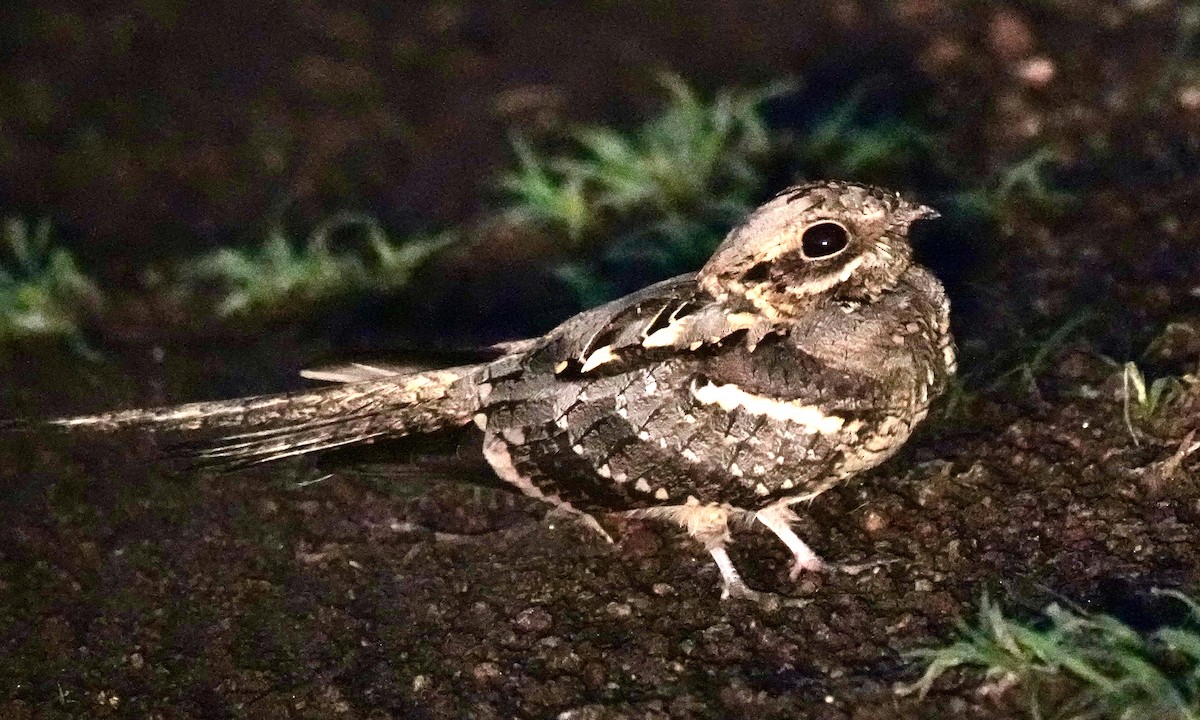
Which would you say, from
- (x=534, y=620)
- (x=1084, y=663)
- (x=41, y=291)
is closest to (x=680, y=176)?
(x=534, y=620)

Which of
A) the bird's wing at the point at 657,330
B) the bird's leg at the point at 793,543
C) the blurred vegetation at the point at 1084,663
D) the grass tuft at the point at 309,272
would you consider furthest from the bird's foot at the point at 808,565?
the grass tuft at the point at 309,272

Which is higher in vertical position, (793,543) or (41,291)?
(41,291)

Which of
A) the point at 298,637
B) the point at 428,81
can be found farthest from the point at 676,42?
the point at 298,637

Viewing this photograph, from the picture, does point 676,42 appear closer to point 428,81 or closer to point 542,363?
point 428,81

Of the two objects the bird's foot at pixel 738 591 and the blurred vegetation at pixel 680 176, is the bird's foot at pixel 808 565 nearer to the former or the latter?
the bird's foot at pixel 738 591

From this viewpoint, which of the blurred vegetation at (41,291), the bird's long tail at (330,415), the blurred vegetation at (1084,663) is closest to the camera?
the blurred vegetation at (1084,663)

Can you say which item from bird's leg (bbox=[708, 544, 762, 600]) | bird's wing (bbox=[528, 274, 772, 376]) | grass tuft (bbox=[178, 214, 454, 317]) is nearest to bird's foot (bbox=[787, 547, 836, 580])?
bird's leg (bbox=[708, 544, 762, 600])

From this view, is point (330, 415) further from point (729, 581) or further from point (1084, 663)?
point (1084, 663)
